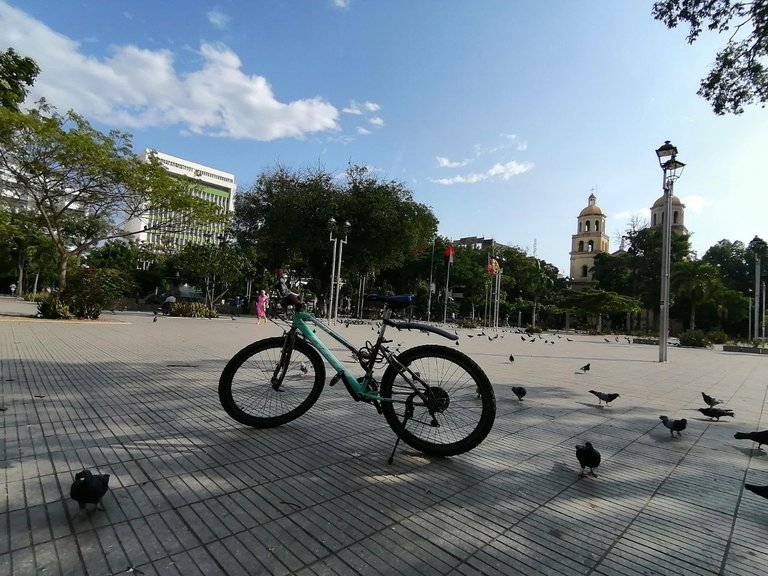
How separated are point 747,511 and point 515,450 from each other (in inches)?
55.7

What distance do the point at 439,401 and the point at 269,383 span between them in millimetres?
1493

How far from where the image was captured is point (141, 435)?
3.51 metres

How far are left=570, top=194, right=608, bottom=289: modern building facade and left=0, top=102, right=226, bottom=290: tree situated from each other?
2493 inches

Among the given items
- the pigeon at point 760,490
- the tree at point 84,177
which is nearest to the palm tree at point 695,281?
the tree at point 84,177

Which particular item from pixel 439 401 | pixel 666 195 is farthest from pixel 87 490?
pixel 666 195

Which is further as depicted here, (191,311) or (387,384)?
(191,311)

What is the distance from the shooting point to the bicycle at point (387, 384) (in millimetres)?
3312

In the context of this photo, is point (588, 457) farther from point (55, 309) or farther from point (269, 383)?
point (55, 309)

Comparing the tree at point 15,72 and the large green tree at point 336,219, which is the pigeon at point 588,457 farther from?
the large green tree at point 336,219

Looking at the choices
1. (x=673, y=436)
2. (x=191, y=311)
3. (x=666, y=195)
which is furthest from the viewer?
(x=191, y=311)

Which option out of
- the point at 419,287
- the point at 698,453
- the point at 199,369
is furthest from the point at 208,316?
the point at 419,287

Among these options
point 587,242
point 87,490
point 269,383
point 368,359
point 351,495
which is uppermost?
point 587,242

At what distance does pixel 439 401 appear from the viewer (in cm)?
332

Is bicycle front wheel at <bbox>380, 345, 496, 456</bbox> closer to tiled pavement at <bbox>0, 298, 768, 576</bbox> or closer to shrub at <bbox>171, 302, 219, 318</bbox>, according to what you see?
tiled pavement at <bbox>0, 298, 768, 576</bbox>
